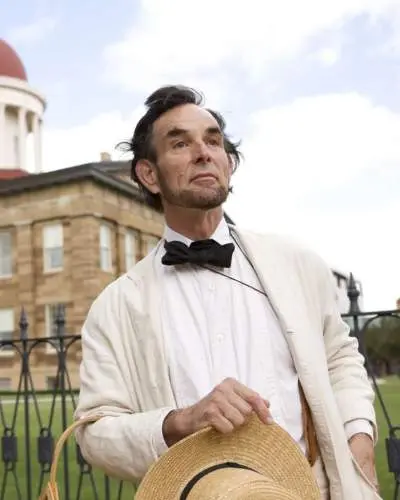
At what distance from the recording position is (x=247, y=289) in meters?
2.38

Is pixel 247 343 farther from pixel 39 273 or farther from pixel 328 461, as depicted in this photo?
pixel 39 273

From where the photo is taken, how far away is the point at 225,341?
2258mm

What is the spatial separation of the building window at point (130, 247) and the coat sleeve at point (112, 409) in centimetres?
3175

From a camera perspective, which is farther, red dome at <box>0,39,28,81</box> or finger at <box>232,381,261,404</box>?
red dome at <box>0,39,28,81</box>

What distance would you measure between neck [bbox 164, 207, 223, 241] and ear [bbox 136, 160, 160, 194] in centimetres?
12

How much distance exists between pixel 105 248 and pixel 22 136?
1149cm

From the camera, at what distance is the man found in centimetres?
214

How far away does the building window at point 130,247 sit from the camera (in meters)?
34.2

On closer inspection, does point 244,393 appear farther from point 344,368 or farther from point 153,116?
point 153,116

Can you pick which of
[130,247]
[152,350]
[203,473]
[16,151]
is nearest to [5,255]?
[130,247]

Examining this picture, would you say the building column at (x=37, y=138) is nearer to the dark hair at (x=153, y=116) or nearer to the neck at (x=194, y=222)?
the dark hair at (x=153, y=116)

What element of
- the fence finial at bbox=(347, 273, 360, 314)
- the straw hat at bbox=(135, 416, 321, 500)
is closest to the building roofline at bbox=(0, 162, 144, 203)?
the fence finial at bbox=(347, 273, 360, 314)

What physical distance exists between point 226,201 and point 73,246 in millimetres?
29455

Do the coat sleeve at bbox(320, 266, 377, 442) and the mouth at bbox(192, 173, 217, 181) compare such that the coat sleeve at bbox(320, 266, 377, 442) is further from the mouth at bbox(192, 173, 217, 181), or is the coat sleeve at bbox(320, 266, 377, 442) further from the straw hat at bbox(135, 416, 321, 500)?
the mouth at bbox(192, 173, 217, 181)
